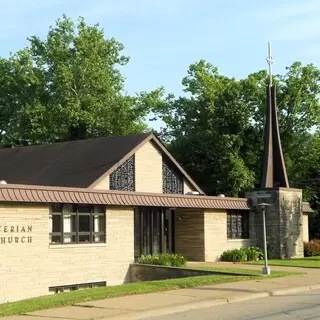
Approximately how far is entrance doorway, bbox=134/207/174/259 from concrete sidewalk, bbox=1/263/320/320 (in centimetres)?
846

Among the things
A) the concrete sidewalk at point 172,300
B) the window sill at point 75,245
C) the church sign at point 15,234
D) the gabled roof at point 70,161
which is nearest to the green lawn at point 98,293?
the concrete sidewalk at point 172,300

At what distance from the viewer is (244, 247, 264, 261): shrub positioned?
30044mm

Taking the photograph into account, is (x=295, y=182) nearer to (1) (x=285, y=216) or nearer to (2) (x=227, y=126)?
(2) (x=227, y=126)

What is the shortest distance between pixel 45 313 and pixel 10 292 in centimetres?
709

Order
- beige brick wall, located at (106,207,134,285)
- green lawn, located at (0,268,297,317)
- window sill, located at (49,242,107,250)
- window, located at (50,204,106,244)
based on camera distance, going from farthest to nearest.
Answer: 1. beige brick wall, located at (106,207,134,285)
2. window, located at (50,204,106,244)
3. window sill, located at (49,242,107,250)
4. green lawn, located at (0,268,297,317)

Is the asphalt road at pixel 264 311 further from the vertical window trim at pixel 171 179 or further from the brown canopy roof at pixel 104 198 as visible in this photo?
the vertical window trim at pixel 171 179

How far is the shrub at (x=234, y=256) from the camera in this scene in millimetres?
29359

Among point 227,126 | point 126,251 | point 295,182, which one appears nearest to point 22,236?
point 126,251

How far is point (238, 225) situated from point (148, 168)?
5.35 meters

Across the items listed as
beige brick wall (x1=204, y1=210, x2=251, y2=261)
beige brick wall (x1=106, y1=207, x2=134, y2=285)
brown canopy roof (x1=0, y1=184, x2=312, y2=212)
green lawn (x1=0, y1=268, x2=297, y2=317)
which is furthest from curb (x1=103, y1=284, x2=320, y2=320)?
beige brick wall (x1=204, y1=210, x2=251, y2=261)

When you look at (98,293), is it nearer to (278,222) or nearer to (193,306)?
(193,306)

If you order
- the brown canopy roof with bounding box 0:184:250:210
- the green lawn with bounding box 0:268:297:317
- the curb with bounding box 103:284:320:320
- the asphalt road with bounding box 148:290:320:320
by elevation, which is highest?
the brown canopy roof with bounding box 0:184:250:210

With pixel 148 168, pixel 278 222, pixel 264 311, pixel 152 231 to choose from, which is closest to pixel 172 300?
pixel 264 311

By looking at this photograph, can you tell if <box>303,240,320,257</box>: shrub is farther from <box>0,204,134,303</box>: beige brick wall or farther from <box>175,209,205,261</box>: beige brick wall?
<box>0,204,134,303</box>: beige brick wall
